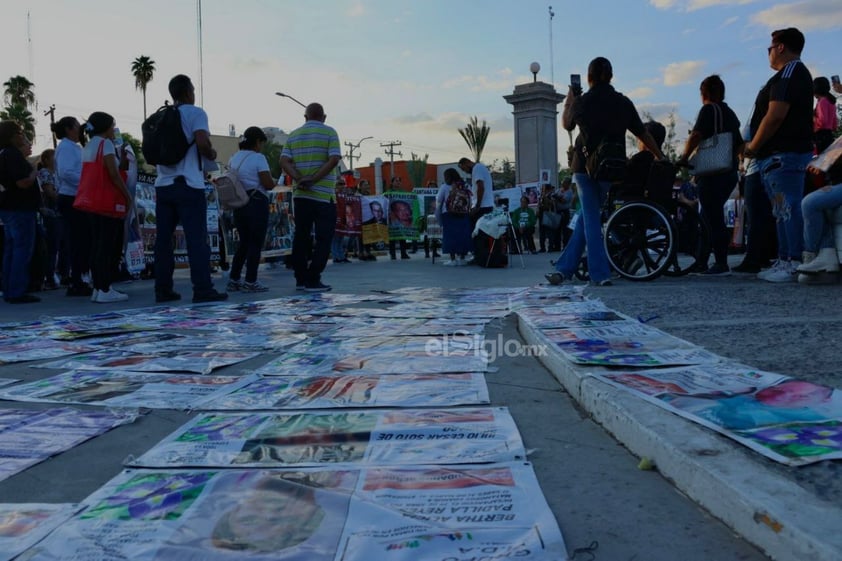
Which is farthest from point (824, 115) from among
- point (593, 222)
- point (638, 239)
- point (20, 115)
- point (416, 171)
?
point (416, 171)

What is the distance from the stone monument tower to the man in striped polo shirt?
1471 cm

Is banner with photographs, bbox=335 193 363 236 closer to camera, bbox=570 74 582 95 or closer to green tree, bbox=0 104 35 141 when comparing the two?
camera, bbox=570 74 582 95

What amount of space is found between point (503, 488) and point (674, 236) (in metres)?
5.06

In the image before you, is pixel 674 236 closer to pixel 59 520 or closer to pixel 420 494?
pixel 420 494

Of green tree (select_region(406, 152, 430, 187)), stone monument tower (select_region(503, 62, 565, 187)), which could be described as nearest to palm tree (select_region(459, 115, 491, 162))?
green tree (select_region(406, 152, 430, 187))

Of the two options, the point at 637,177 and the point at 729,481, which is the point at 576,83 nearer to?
the point at 637,177

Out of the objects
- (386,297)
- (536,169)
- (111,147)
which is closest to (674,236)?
(386,297)

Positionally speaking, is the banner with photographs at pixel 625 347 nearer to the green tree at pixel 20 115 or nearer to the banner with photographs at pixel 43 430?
the banner with photographs at pixel 43 430

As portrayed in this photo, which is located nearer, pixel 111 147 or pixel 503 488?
→ pixel 503 488

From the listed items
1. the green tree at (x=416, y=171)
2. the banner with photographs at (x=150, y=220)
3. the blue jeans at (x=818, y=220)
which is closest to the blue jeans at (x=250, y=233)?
the banner with photographs at (x=150, y=220)

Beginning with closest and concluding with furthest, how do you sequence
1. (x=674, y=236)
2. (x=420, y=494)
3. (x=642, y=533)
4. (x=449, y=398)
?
(x=642, y=533)
(x=420, y=494)
(x=449, y=398)
(x=674, y=236)

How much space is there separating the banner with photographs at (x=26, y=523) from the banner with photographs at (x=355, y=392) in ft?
3.08

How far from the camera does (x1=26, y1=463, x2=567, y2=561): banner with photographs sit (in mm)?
1415

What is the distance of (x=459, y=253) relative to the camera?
12.3 metres
